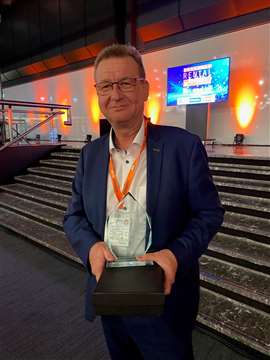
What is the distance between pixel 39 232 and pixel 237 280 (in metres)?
2.43

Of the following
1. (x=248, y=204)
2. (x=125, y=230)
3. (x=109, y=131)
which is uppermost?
(x=109, y=131)

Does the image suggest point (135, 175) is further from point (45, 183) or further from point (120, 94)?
point (45, 183)

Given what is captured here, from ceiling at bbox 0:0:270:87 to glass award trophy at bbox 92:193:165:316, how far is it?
22.1 ft

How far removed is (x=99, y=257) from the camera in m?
0.76

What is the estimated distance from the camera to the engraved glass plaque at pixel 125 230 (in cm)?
77

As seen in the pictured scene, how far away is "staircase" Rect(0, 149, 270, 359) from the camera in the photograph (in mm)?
1769

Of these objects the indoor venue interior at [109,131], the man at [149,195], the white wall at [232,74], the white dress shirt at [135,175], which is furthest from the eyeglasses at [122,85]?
the white wall at [232,74]

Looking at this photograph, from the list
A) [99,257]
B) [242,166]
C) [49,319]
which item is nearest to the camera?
[99,257]

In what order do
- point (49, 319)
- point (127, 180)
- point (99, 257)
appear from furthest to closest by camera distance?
point (49, 319) → point (127, 180) → point (99, 257)

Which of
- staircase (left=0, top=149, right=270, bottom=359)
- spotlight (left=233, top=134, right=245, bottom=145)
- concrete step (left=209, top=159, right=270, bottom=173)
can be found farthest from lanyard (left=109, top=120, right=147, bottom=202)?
spotlight (left=233, top=134, right=245, bottom=145)

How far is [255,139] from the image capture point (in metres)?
6.41

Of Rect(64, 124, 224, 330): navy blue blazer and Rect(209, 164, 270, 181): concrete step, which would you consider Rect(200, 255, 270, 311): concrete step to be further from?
Rect(209, 164, 270, 181): concrete step

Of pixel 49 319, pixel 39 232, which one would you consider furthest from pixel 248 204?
pixel 39 232

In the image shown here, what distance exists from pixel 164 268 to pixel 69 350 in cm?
136
